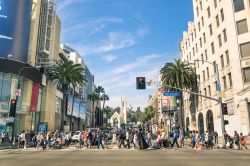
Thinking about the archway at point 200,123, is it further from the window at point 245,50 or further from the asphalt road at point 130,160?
the asphalt road at point 130,160

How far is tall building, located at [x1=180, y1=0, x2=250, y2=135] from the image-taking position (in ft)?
126

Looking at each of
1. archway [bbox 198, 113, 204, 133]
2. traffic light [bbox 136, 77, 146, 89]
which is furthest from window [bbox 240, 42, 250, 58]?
archway [bbox 198, 113, 204, 133]

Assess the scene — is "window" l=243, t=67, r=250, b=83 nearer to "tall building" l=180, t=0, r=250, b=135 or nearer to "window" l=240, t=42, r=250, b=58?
"tall building" l=180, t=0, r=250, b=135

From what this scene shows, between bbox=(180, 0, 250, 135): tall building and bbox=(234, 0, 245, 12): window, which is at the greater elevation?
bbox=(234, 0, 245, 12): window

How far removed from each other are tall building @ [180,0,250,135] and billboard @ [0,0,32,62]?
98.5 ft

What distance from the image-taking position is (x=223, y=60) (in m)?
44.2

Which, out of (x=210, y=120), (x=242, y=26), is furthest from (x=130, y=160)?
(x=210, y=120)

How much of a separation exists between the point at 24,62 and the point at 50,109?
14.8 m

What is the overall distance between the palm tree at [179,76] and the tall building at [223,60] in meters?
1.73

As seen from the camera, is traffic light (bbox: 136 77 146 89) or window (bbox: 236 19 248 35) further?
window (bbox: 236 19 248 35)

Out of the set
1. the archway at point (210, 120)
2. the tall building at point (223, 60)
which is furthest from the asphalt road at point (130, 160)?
the archway at point (210, 120)

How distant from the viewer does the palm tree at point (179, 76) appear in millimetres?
54719

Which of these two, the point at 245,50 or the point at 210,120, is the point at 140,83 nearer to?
the point at 245,50

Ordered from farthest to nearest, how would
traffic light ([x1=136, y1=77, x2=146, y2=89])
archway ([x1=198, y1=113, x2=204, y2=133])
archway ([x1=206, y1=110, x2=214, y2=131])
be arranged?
1. archway ([x1=198, y1=113, x2=204, y2=133])
2. archway ([x1=206, y1=110, x2=214, y2=131])
3. traffic light ([x1=136, y1=77, x2=146, y2=89])
